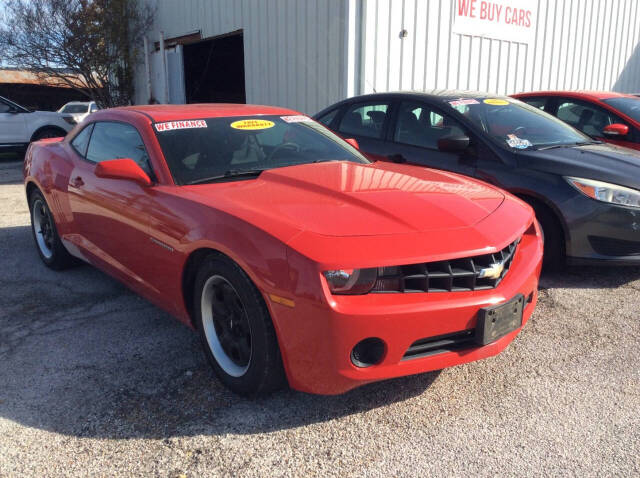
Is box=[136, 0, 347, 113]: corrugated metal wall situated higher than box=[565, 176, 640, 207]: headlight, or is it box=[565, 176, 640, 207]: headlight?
box=[136, 0, 347, 113]: corrugated metal wall

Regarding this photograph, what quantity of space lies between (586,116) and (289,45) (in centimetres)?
525

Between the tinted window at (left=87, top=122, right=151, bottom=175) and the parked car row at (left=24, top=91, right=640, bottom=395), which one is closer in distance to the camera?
the parked car row at (left=24, top=91, right=640, bottom=395)

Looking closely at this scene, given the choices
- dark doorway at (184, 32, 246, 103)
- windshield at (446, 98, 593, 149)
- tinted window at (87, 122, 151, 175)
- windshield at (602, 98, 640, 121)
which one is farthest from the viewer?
dark doorway at (184, 32, 246, 103)

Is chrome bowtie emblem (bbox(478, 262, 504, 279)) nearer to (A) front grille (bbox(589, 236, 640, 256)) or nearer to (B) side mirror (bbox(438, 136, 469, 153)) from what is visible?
(A) front grille (bbox(589, 236, 640, 256))

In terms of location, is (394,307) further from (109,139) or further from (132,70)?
(132,70)

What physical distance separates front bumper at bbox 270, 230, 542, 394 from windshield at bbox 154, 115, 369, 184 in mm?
1237

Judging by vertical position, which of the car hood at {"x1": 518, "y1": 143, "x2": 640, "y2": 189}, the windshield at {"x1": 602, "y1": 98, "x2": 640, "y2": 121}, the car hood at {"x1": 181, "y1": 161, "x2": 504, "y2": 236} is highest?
the windshield at {"x1": 602, "y1": 98, "x2": 640, "y2": 121}

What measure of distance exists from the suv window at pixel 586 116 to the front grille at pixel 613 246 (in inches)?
103

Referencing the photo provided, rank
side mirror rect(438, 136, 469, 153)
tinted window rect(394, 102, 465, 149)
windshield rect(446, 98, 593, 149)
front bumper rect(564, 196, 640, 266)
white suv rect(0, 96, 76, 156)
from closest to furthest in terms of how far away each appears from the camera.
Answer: front bumper rect(564, 196, 640, 266)
side mirror rect(438, 136, 469, 153)
windshield rect(446, 98, 593, 149)
tinted window rect(394, 102, 465, 149)
white suv rect(0, 96, 76, 156)

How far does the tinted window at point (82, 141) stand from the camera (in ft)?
13.6

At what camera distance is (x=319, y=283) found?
2.18 m

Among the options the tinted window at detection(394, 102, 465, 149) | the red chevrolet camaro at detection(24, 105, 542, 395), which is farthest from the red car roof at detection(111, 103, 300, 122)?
the tinted window at detection(394, 102, 465, 149)

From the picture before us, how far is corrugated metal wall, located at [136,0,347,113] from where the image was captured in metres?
8.76

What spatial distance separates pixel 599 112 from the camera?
20.4 feet
